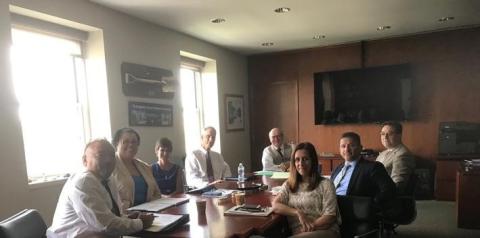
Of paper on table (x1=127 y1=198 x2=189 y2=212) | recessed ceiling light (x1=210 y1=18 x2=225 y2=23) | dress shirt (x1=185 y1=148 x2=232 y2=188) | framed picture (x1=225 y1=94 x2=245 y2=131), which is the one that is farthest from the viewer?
framed picture (x1=225 y1=94 x2=245 y2=131)

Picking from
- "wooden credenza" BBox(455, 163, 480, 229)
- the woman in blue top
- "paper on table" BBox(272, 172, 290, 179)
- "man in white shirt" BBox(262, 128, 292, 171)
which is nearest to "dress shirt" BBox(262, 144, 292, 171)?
"man in white shirt" BBox(262, 128, 292, 171)

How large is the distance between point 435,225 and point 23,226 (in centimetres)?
388

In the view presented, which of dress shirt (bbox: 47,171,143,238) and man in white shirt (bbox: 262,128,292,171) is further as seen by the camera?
man in white shirt (bbox: 262,128,292,171)

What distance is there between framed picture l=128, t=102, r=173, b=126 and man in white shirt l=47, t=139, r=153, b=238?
1.97 m

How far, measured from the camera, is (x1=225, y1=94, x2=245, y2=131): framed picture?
18.6 ft

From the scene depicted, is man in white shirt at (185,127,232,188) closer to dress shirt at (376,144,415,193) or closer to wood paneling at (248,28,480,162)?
dress shirt at (376,144,415,193)

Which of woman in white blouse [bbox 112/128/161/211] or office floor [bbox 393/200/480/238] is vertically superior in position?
woman in white blouse [bbox 112/128/161/211]

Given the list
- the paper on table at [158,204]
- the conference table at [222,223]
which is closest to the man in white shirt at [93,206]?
the conference table at [222,223]

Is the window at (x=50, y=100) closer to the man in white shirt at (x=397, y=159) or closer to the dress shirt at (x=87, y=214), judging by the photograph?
the dress shirt at (x=87, y=214)

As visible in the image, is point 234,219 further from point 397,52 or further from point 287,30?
point 397,52

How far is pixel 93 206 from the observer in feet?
5.44

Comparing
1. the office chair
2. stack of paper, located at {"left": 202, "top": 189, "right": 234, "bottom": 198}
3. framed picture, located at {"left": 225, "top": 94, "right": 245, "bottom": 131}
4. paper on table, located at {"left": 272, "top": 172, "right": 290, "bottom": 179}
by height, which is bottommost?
paper on table, located at {"left": 272, "top": 172, "right": 290, "bottom": 179}

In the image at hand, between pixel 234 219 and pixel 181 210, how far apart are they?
1.33 feet

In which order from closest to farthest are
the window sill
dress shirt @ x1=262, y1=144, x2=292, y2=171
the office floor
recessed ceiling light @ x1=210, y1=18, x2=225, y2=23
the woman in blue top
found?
1. the window sill
2. the woman in blue top
3. the office floor
4. recessed ceiling light @ x1=210, y1=18, x2=225, y2=23
5. dress shirt @ x1=262, y1=144, x2=292, y2=171
